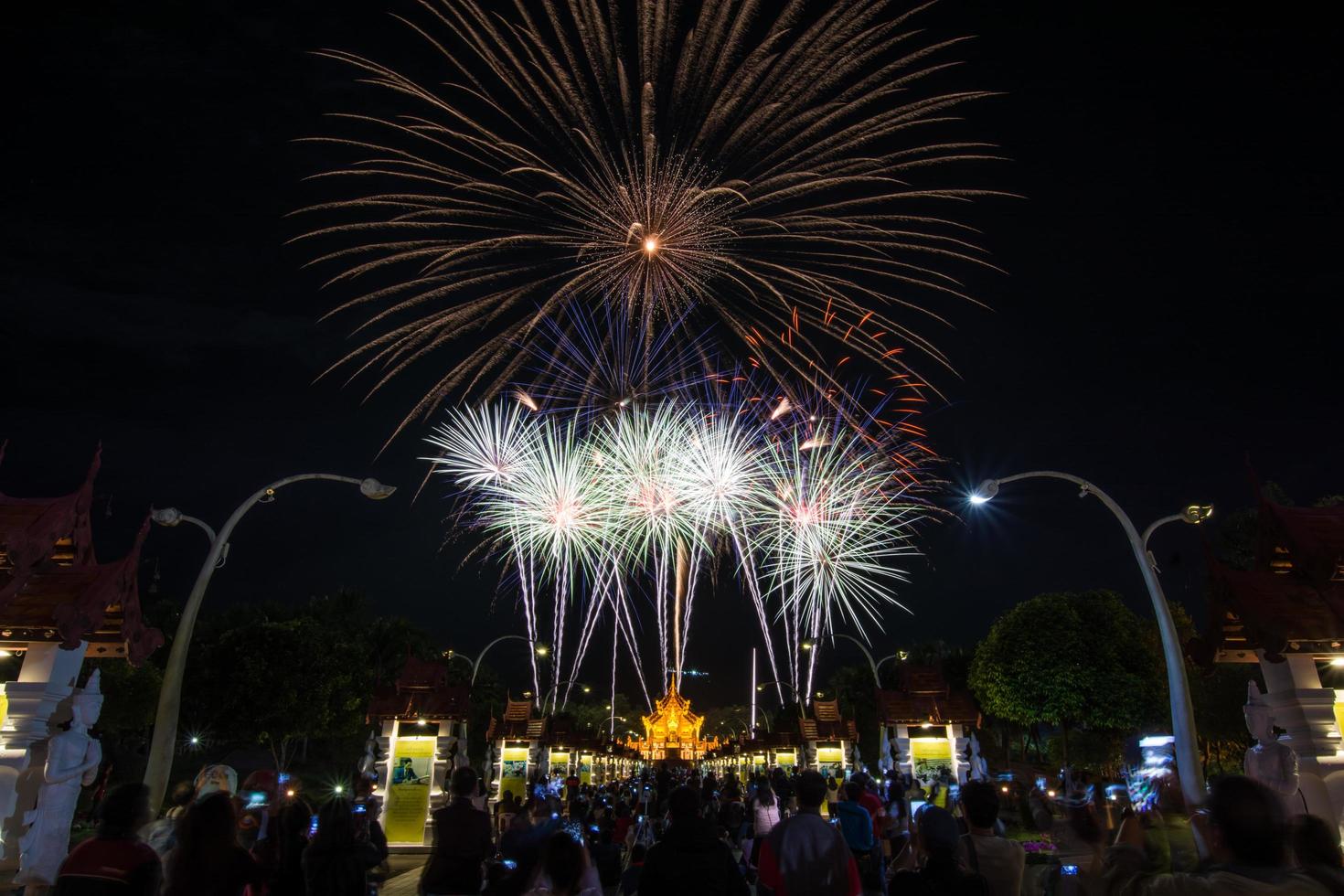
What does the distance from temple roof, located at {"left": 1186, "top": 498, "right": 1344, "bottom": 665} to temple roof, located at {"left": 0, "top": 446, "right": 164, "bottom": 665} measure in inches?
837

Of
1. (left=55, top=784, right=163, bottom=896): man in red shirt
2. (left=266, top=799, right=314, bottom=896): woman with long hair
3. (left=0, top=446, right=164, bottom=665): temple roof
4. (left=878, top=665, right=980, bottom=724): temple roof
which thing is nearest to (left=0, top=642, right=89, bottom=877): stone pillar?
(left=0, top=446, right=164, bottom=665): temple roof

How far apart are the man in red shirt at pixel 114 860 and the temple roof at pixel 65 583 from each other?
1122 cm

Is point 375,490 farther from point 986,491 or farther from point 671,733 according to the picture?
point 671,733

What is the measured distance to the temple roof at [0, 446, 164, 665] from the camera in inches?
540

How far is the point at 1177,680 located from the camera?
16.1m

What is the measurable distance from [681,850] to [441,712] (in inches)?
783

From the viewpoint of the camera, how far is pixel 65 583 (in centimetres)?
1483

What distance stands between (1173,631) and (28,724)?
2203cm

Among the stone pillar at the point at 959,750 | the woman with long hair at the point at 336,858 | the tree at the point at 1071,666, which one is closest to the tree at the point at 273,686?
the stone pillar at the point at 959,750

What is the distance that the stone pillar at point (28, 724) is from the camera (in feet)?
42.3

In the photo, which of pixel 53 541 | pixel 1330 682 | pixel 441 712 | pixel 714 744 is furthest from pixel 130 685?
pixel 714 744

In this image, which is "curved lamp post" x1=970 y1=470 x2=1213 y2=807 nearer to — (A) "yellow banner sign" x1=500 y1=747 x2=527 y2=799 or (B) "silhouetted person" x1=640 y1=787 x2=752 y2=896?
(B) "silhouetted person" x1=640 y1=787 x2=752 y2=896

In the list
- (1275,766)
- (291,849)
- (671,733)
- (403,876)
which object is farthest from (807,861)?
(671,733)

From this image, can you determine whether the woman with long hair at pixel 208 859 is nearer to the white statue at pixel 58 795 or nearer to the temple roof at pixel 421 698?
the white statue at pixel 58 795
